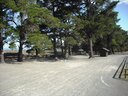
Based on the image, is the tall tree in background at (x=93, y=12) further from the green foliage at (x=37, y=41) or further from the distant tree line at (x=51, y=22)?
the green foliage at (x=37, y=41)

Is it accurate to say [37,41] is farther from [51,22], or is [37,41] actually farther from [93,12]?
[93,12]

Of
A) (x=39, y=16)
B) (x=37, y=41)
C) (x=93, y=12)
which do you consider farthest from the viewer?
(x=93, y=12)

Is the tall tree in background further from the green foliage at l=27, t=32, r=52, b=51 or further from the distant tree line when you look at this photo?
the green foliage at l=27, t=32, r=52, b=51

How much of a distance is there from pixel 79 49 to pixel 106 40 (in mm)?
13918

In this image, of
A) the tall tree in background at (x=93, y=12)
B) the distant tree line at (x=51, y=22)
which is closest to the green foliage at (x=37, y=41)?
the distant tree line at (x=51, y=22)

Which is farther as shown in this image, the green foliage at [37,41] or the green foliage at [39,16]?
the green foliage at [39,16]

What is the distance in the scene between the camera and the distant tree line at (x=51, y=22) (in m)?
41.2

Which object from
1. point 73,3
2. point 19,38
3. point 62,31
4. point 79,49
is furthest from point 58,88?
Result: point 79,49

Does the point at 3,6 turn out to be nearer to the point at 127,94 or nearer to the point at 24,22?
the point at 24,22

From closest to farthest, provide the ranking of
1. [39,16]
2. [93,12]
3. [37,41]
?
[37,41] < [39,16] < [93,12]

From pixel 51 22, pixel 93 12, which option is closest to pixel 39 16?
pixel 51 22

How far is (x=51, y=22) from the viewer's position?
45.7 metres

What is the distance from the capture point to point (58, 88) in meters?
18.6

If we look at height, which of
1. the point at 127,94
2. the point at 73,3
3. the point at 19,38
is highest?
the point at 73,3
